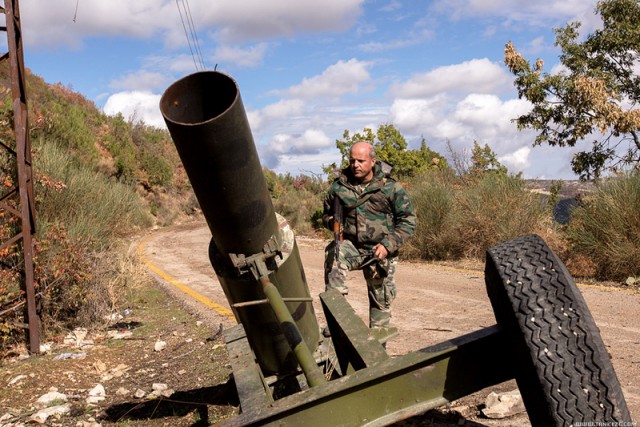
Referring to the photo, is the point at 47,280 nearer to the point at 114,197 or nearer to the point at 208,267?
the point at 114,197

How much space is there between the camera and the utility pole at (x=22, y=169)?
7.30 metres

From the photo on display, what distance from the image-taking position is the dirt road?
5.71 metres

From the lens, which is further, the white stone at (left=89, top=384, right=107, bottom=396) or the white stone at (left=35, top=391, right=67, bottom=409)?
the white stone at (left=89, top=384, right=107, bottom=396)

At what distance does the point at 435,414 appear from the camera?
13.6 ft

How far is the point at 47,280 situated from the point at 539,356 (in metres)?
7.07

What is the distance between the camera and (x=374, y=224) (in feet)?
16.8

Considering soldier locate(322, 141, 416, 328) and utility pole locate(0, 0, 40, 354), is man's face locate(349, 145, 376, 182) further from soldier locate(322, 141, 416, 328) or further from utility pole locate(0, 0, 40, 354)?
utility pole locate(0, 0, 40, 354)

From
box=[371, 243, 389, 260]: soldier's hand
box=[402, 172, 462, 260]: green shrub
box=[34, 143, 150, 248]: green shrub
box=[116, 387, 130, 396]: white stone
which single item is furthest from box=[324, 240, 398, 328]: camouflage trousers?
box=[402, 172, 462, 260]: green shrub

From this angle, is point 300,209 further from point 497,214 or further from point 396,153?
point 497,214

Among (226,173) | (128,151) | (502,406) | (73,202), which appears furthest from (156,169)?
(226,173)

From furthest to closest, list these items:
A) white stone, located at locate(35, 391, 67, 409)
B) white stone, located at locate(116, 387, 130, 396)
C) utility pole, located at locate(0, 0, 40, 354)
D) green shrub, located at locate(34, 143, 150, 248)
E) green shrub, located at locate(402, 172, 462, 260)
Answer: green shrub, located at locate(402, 172, 462, 260)
green shrub, located at locate(34, 143, 150, 248)
utility pole, located at locate(0, 0, 40, 354)
white stone, located at locate(116, 387, 130, 396)
white stone, located at locate(35, 391, 67, 409)

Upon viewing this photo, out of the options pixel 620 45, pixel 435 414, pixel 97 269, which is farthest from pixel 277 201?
pixel 435 414

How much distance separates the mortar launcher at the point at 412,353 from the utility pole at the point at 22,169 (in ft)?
16.1

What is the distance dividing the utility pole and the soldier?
13.5ft
